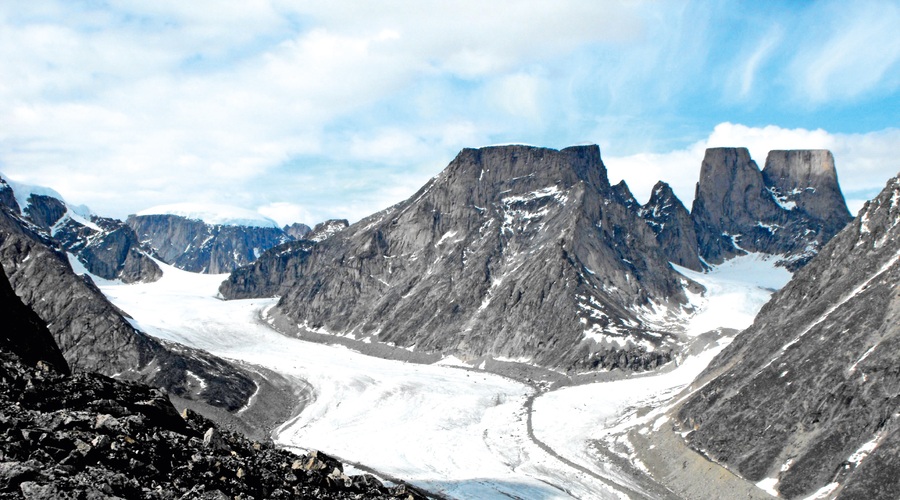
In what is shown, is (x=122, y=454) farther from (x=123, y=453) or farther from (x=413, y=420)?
(x=413, y=420)

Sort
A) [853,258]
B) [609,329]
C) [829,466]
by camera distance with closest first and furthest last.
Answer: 1. [829,466]
2. [853,258]
3. [609,329]

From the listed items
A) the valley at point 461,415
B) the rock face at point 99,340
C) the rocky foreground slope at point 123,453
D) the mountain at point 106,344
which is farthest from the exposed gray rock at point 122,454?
the rock face at point 99,340

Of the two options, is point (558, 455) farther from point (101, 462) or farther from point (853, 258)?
point (101, 462)

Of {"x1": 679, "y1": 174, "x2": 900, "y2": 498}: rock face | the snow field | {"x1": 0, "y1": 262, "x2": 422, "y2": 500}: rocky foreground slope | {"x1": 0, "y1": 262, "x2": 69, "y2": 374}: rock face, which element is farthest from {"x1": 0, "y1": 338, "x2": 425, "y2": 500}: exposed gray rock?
{"x1": 679, "y1": 174, "x2": 900, "y2": 498}: rock face

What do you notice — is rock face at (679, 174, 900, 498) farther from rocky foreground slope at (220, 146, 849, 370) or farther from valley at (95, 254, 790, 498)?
rocky foreground slope at (220, 146, 849, 370)

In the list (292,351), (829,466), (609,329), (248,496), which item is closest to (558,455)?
(829,466)

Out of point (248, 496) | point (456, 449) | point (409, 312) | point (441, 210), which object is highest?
point (441, 210)
